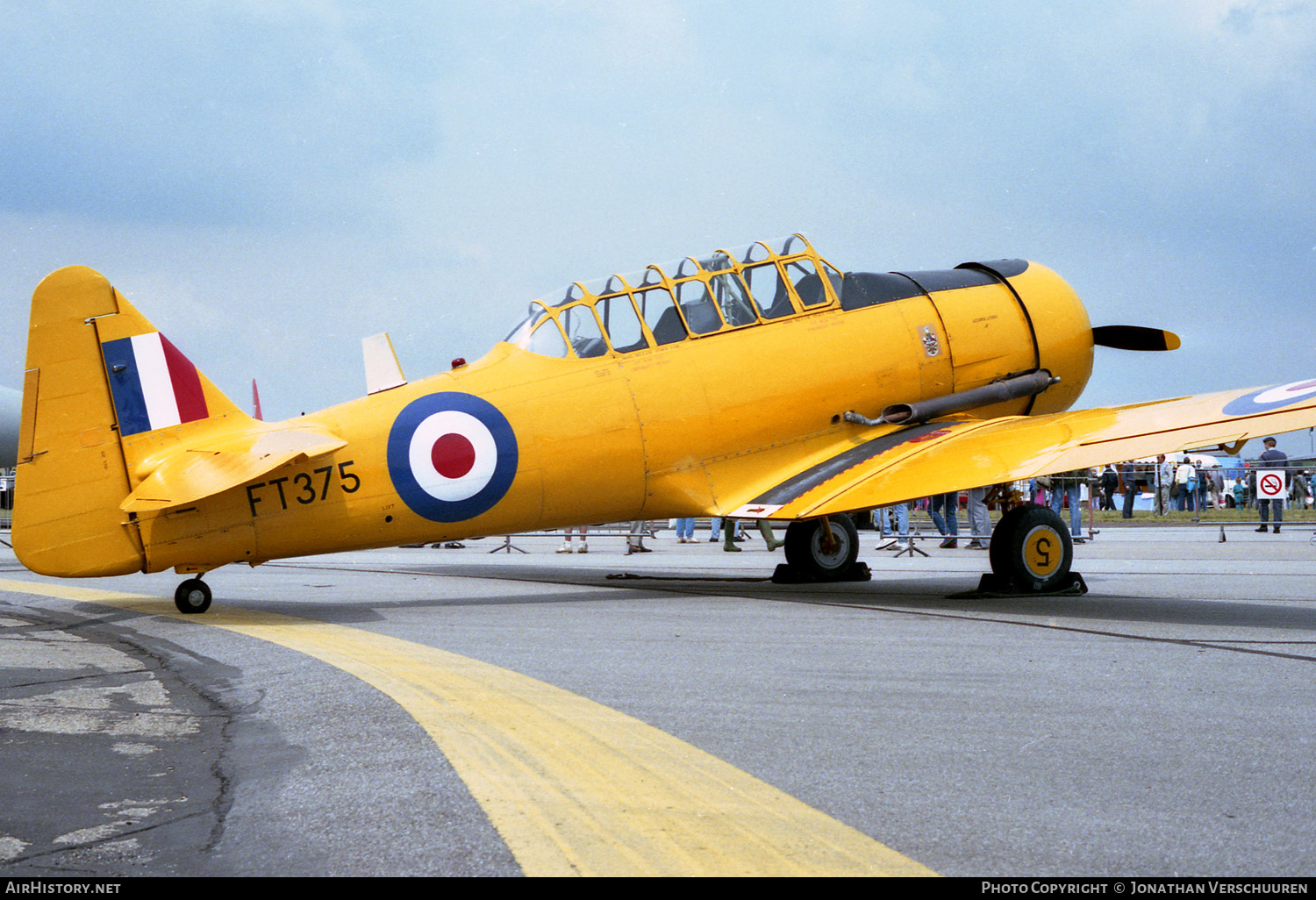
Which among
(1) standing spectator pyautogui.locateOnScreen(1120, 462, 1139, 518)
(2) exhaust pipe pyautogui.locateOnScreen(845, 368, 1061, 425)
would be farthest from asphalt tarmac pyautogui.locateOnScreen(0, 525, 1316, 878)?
(1) standing spectator pyautogui.locateOnScreen(1120, 462, 1139, 518)

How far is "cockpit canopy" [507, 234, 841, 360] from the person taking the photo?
9.88 meters

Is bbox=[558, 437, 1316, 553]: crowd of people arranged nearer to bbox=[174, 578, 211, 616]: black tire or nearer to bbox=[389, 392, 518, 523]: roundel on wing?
bbox=[389, 392, 518, 523]: roundel on wing

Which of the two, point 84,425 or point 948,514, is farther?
point 948,514

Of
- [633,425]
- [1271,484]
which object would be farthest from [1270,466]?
[633,425]

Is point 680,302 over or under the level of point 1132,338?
over

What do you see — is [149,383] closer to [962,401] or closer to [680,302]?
[680,302]

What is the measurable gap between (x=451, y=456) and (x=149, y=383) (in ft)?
7.58

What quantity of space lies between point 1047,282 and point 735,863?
10538mm

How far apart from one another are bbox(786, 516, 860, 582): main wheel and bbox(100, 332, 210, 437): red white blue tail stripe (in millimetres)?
6303

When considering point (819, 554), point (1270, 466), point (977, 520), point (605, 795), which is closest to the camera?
point (605, 795)

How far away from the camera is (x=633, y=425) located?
9.61 meters

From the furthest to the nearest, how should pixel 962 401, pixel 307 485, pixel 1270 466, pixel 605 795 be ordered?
pixel 1270 466 < pixel 962 401 < pixel 307 485 < pixel 605 795
